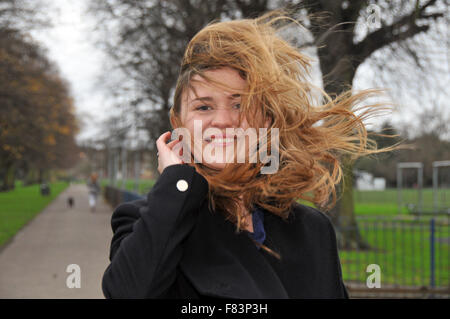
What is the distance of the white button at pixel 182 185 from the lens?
52.0 inches

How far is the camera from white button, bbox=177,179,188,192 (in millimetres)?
1321

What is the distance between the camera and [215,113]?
148 cm

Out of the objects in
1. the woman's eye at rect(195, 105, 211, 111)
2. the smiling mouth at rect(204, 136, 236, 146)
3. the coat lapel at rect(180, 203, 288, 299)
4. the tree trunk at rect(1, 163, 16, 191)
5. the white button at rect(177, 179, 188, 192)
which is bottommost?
the tree trunk at rect(1, 163, 16, 191)

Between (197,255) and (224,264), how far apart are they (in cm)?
8

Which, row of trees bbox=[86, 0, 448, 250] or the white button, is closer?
the white button

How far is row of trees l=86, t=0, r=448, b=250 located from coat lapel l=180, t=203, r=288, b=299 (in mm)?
989

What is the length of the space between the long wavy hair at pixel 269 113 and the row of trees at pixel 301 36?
1.59ft

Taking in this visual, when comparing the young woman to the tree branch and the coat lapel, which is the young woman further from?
the tree branch

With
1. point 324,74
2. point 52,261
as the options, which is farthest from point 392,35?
point 52,261

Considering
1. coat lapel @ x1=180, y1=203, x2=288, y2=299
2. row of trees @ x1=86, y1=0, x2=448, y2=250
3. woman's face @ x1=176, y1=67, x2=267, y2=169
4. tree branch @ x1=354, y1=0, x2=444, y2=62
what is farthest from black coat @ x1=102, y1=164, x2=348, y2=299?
tree branch @ x1=354, y1=0, x2=444, y2=62

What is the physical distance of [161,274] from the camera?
1.28 meters

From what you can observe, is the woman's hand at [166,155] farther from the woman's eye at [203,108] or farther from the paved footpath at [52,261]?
the paved footpath at [52,261]

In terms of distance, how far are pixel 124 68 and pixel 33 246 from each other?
7291 millimetres
